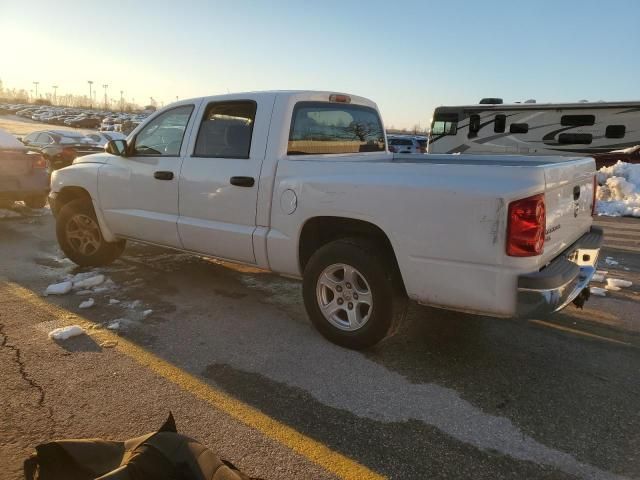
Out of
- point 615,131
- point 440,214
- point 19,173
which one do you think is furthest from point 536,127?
point 440,214

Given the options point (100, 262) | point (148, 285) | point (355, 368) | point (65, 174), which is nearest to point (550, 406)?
point (355, 368)

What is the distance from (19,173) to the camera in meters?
8.52

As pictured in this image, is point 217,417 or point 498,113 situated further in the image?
Answer: point 498,113

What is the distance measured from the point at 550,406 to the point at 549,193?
1327 mm

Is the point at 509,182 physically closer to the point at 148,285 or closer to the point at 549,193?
the point at 549,193

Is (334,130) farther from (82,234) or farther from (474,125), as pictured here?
(474,125)

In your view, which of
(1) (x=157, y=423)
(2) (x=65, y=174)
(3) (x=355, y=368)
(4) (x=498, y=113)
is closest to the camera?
(1) (x=157, y=423)

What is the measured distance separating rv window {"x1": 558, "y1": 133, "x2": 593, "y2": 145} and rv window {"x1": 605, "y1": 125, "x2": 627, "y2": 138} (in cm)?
50

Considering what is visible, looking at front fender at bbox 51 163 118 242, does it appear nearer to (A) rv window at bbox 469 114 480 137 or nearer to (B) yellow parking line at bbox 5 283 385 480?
(B) yellow parking line at bbox 5 283 385 480

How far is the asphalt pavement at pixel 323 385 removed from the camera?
8.82 feet

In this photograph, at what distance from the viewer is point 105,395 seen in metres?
3.21

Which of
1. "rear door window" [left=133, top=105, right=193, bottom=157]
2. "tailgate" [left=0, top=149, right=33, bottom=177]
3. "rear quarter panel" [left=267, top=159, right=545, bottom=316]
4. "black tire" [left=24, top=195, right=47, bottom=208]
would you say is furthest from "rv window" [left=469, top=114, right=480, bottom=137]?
"rear quarter panel" [left=267, top=159, right=545, bottom=316]

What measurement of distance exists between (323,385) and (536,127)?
51.8 feet

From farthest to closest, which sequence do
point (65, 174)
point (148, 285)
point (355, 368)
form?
point (65, 174) → point (148, 285) → point (355, 368)
